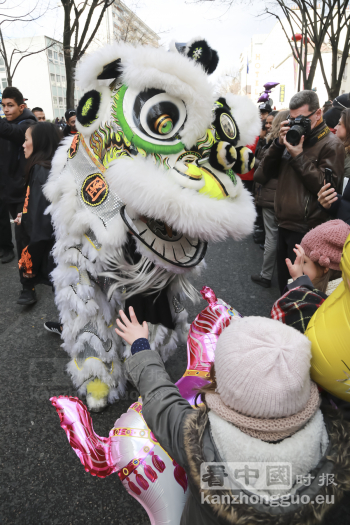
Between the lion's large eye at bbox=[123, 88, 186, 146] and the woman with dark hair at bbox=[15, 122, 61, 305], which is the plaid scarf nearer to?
the lion's large eye at bbox=[123, 88, 186, 146]

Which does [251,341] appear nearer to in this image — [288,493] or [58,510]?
[288,493]

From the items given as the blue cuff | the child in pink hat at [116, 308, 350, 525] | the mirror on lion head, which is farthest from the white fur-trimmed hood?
the child in pink hat at [116, 308, 350, 525]

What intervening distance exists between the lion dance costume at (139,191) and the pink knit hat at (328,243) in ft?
0.89

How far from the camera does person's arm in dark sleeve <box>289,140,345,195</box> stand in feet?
7.45

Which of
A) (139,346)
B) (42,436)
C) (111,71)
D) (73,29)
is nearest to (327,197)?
(111,71)

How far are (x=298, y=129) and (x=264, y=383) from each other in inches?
77.7

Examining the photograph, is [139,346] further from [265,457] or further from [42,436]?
[42,436]

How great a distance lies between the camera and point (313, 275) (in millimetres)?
1401

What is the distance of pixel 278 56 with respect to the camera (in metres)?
32.2

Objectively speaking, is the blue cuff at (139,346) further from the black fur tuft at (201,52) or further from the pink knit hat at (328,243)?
the black fur tuft at (201,52)

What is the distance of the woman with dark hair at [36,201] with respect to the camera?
7.63ft

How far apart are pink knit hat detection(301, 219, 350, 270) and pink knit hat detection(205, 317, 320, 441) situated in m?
0.67

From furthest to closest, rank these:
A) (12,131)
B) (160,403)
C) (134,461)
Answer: (12,131) < (134,461) < (160,403)

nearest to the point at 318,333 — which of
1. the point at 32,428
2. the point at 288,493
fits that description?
Result: the point at 288,493
